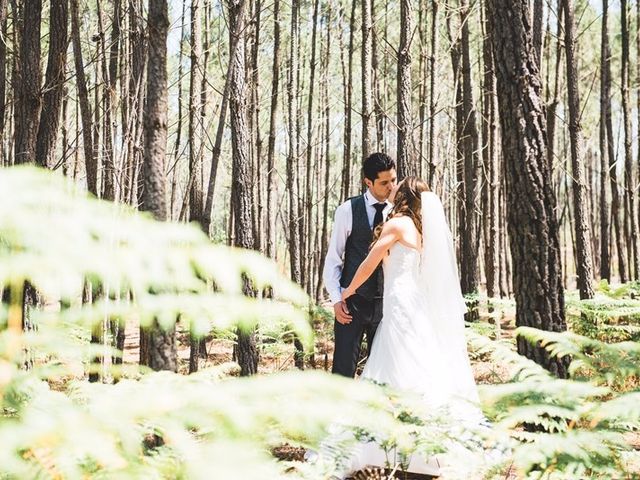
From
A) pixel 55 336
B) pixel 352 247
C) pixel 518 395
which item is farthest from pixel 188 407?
pixel 352 247

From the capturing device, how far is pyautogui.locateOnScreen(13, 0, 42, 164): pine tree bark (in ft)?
17.3

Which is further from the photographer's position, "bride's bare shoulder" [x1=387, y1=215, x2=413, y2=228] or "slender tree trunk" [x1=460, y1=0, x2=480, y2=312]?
"slender tree trunk" [x1=460, y1=0, x2=480, y2=312]

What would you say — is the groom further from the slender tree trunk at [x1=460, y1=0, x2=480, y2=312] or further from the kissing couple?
the slender tree trunk at [x1=460, y1=0, x2=480, y2=312]

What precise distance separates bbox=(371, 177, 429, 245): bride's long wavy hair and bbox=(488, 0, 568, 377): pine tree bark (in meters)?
0.61

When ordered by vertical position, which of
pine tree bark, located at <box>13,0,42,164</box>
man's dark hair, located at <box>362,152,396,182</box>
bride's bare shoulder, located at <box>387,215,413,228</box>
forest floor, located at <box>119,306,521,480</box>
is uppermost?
pine tree bark, located at <box>13,0,42,164</box>

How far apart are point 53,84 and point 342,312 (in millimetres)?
4125

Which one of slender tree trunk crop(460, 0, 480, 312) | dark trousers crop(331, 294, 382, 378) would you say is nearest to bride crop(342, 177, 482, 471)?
dark trousers crop(331, 294, 382, 378)

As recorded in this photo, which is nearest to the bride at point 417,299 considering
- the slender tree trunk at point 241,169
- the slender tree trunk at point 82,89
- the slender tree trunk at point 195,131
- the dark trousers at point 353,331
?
the dark trousers at point 353,331

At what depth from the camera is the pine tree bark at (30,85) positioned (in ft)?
17.3

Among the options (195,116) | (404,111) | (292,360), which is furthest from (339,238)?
(292,360)

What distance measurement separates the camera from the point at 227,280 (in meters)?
0.84

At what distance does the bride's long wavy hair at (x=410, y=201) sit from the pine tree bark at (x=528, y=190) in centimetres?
61

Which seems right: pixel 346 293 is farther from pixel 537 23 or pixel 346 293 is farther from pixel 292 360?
pixel 537 23

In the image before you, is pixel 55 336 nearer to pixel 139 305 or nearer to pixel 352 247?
pixel 139 305
